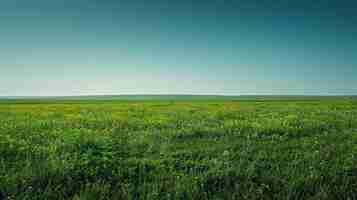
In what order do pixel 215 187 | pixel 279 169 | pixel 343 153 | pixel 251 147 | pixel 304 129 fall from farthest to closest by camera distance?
pixel 304 129, pixel 251 147, pixel 343 153, pixel 279 169, pixel 215 187

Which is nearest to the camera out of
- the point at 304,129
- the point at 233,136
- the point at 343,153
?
the point at 343,153

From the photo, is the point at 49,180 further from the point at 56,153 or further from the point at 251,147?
the point at 251,147

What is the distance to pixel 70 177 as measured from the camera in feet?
15.1

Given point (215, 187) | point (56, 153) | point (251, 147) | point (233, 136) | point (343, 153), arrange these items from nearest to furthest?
point (215, 187)
point (56, 153)
point (343, 153)
point (251, 147)
point (233, 136)

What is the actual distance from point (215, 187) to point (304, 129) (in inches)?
341

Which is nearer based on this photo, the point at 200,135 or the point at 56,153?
the point at 56,153

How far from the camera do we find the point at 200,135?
10.0 metres

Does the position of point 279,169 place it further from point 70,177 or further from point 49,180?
point 49,180

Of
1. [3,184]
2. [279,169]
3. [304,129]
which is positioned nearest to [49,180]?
[3,184]

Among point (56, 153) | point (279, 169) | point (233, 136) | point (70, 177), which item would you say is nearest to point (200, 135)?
point (233, 136)

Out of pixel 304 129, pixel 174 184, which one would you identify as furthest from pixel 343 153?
pixel 174 184

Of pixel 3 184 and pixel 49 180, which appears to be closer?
pixel 3 184

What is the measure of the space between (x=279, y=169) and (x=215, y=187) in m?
1.85

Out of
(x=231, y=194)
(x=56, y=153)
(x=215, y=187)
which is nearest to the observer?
(x=231, y=194)
